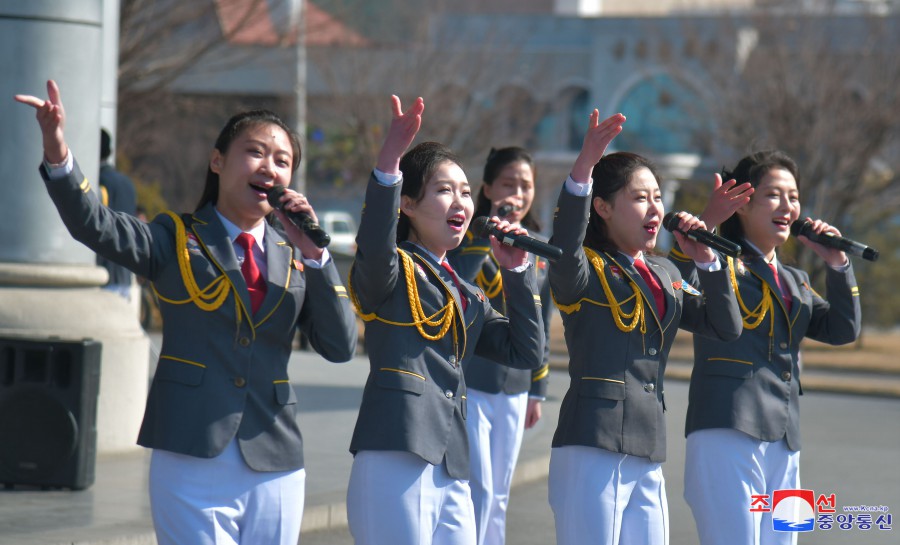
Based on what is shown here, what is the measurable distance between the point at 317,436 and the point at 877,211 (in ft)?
48.9

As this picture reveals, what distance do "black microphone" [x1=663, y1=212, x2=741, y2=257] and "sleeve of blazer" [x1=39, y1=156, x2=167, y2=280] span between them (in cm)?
175

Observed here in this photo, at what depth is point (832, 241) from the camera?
559cm

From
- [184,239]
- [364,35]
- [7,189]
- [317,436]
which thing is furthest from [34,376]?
[364,35]

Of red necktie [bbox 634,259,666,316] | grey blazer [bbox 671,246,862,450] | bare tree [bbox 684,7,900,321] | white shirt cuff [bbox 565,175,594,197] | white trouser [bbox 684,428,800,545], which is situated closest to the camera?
white shirt cuff [bbox 565,175,594,197]

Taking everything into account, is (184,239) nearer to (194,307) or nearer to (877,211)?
(194,307)

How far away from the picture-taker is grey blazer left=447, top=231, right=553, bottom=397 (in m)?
6.49

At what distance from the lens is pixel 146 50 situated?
1766 cm

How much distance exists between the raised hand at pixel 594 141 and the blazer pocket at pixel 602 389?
0.73 metres

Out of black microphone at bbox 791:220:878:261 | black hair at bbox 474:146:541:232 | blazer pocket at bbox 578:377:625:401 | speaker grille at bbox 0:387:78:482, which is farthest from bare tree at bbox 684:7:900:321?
blazer pocket at bbox 578:377:625:401

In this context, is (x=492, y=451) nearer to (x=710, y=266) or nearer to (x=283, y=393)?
(x=710, y=266)

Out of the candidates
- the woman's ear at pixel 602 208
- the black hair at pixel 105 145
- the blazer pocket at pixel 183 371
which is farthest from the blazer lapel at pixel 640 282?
the black hair at pixel 105 145

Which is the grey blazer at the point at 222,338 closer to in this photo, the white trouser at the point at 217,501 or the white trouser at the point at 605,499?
the white trouser at the point at 217,501

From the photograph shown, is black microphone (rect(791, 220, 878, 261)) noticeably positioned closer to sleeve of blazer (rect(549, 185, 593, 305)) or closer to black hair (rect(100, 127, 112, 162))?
sleeve of blazer (rect(549, 185, 593, 305))

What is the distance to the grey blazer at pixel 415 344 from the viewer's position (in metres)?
4.43
